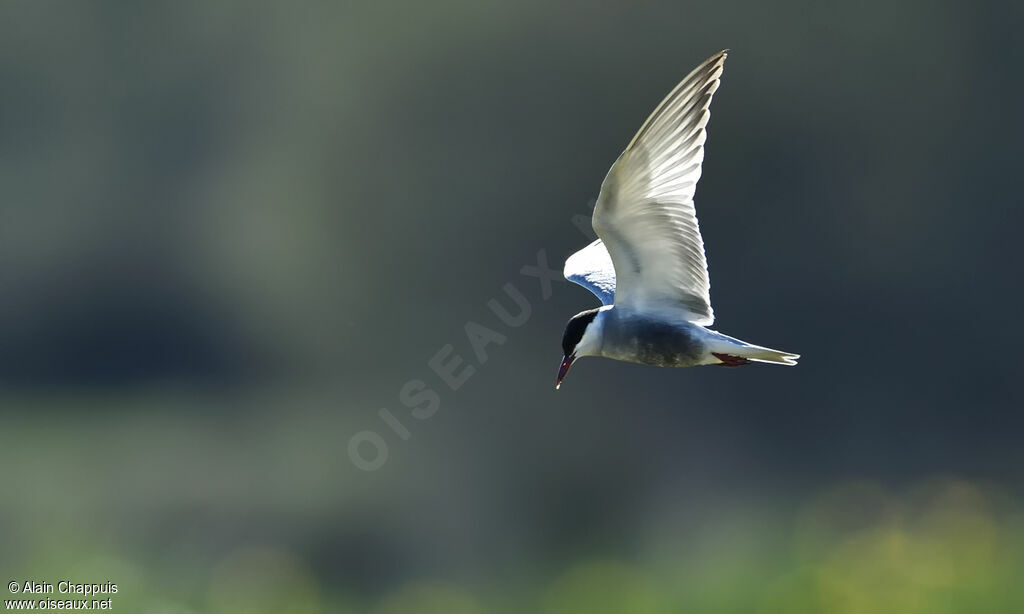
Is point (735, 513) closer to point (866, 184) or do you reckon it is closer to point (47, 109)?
point (866, 184)

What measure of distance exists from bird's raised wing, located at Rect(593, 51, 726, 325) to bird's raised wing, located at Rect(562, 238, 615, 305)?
0.24 m

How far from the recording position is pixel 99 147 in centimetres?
744

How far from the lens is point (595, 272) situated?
2.70 metres

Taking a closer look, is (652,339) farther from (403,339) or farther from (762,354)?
(403,339)

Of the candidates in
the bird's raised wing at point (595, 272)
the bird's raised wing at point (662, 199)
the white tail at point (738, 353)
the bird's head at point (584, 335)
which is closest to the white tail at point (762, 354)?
the white tail at point (738, 353)

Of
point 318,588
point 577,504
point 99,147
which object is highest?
point 99,147

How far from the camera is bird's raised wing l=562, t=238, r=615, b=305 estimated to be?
2611mm

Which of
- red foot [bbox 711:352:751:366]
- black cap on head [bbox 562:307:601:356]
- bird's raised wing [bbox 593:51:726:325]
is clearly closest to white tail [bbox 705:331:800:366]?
red foot [bbox 711:352:751:366]

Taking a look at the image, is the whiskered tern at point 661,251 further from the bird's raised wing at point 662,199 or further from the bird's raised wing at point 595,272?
the bird's raised wing at point 595,272

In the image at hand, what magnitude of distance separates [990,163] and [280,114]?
11.7ft

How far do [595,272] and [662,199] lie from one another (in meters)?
0.52

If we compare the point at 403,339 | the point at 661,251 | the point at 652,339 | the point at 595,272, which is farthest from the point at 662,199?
the point at 403,339

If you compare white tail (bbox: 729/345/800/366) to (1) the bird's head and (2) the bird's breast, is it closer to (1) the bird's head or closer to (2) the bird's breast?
(2) the bird's breast

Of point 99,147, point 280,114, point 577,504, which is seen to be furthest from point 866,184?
point 99,147
